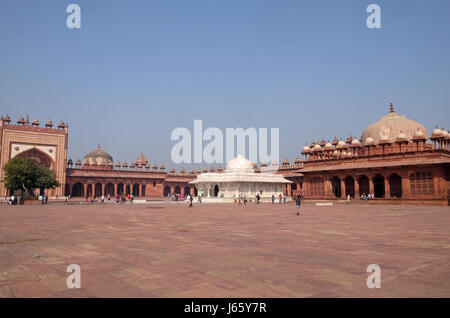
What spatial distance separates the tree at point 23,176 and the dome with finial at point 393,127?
42343mm

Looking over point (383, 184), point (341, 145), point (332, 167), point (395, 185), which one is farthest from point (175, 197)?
point (395, 185)

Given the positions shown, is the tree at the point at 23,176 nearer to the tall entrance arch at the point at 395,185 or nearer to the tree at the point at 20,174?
the tree at the point at 20,174

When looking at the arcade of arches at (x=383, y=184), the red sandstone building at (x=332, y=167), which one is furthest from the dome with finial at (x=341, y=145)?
the arcade of arches at (x=383, y=184)

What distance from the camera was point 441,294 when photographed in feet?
12.0

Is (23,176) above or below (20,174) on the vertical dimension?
below

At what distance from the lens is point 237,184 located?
150 feet

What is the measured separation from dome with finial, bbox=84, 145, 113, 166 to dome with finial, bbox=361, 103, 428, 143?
162ft

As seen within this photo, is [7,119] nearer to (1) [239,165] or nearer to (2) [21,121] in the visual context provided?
(2) [21,121]

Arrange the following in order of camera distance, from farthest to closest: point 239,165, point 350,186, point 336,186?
point 239,165, point 336,186, point 350,186

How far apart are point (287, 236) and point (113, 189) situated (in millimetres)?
58765

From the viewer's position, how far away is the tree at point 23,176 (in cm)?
3142

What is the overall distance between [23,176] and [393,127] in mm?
46271

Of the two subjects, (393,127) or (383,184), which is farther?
(393,127)
